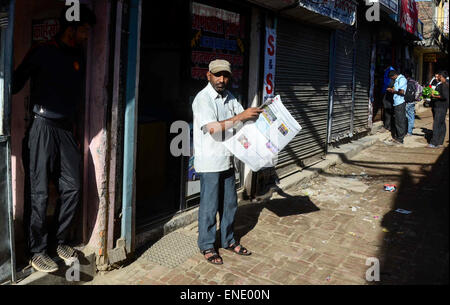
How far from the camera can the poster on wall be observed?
5.23m

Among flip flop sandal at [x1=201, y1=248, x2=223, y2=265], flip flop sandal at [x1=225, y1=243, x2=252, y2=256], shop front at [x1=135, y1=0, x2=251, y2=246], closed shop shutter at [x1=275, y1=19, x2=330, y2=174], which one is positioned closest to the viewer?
flip flop sandal at [x1=201, y1=248, x2=223, y2=265]

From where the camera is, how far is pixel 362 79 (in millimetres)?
12016

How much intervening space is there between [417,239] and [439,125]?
7546 mm

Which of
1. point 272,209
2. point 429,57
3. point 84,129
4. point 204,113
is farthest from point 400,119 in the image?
point 429,57

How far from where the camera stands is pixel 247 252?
14.5 ft

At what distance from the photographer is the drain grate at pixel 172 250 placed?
423cm

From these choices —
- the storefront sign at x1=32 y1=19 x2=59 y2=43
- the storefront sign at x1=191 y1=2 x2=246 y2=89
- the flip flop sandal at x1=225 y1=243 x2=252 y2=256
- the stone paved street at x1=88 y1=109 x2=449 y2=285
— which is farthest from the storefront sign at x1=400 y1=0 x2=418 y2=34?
the storefront sign at x1=32 y1=19 x2=59 y2=43

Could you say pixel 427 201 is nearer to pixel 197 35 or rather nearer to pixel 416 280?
pixel 416 280

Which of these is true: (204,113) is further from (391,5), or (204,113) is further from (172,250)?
(391,5)

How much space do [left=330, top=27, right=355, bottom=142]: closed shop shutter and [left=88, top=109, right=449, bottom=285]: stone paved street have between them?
245cm

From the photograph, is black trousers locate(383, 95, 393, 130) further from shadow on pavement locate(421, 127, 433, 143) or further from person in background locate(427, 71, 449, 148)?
person in background locate(427, 71, 449, 148)
